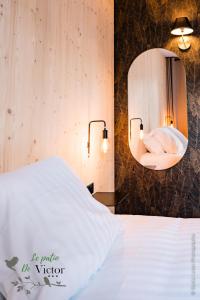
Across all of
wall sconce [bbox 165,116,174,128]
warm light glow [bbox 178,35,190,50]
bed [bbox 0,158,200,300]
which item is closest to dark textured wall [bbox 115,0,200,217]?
warm light glow [bbox 178,35,190,50]

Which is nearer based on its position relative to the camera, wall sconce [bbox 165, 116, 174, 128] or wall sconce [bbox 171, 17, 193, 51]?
wall sconce [bbox 171, 17, 193, 51]

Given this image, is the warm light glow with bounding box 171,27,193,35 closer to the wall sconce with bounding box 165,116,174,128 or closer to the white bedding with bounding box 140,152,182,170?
the wall sconce with bounding box 165,116,174,128

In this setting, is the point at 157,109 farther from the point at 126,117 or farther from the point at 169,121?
the point at 126,117

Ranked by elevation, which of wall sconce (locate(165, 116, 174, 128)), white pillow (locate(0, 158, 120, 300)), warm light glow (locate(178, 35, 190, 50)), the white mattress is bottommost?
the white mattress

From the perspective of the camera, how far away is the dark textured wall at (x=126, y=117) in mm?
2785

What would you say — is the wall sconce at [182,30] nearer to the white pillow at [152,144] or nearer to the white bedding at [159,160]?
the white pillow at [152,144]

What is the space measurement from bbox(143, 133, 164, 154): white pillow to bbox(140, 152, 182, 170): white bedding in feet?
0.13

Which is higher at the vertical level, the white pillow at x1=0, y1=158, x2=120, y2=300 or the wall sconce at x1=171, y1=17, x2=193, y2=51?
the wall sconce at x1=171, y1=17, x2=193, y2=51

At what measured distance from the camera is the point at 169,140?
2.81 meters

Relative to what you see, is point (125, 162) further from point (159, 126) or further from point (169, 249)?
point (169, 249)

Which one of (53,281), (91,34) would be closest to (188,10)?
(91,34)

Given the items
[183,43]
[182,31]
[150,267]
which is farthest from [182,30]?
[150,267]

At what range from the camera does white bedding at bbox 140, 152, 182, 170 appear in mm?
2812

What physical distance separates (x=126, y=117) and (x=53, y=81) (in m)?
1.48
